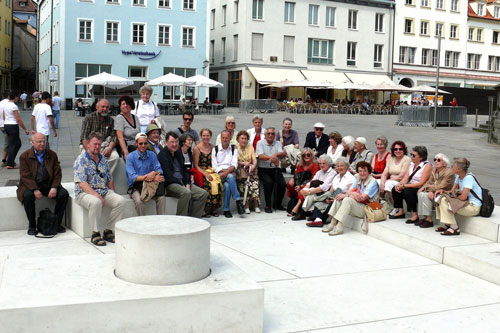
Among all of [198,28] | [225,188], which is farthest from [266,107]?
[225,188]

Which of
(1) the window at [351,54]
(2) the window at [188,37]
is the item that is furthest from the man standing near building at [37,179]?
(1) the window at [351,54]

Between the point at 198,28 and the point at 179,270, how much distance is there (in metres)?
42.9

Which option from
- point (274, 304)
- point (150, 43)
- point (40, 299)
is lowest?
point (274, 304)

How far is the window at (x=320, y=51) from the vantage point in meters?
51.9

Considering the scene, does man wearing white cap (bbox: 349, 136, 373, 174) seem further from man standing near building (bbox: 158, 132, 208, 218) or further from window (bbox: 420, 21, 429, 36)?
window (bbox: 420, 21, 429, 36)

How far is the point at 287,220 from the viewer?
374 inches

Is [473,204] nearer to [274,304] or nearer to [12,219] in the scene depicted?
[274,304]

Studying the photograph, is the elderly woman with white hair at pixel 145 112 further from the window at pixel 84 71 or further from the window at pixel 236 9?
A: the window at pixel 236 9

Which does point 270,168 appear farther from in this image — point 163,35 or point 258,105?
point 163,35

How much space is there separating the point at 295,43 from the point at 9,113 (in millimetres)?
40507

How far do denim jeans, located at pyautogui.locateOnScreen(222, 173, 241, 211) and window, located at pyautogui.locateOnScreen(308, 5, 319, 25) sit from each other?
44355 millimetres

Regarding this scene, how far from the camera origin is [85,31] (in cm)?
4322

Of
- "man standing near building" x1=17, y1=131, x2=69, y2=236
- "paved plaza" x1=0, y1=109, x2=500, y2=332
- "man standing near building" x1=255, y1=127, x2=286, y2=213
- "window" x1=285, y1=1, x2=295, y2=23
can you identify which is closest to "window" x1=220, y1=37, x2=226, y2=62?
"window" x1=285, y1=1, x2=295, y2=23

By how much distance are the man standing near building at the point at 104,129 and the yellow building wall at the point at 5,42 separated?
1959 inches
